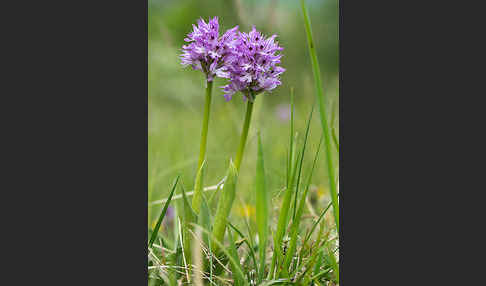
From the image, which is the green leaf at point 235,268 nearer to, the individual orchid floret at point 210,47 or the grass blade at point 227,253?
the grass blade at point 227,253

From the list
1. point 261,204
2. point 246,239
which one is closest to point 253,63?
point 261,204

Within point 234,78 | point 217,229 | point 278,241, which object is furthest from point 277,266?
point 234,78

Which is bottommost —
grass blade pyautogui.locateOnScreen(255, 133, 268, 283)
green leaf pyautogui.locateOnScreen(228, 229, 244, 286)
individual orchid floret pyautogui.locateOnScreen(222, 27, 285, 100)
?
green leaf pyautogui.locateOnScreen(228, 229, 244, 286)

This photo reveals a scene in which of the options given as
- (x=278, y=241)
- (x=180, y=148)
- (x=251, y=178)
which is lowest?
(x=278, y=241)

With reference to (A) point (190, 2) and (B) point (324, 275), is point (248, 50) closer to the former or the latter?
(B) point (324, 275)

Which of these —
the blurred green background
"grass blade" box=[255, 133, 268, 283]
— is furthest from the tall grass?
the blurred green background

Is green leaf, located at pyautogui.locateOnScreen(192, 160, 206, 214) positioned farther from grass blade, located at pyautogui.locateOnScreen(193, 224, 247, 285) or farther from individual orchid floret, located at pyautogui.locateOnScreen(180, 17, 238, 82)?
individual orchid floret, located at pyautogui.locateOnScreen(180, 17, 238, 82)

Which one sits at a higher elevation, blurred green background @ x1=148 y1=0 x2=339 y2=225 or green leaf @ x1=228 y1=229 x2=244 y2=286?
blurred green background @ x1=148 y1=0 x2=339 y2=225

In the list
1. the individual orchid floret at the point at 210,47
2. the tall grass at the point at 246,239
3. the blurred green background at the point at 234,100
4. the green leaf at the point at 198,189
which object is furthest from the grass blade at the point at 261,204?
the blurred green background at the point at 234,100
